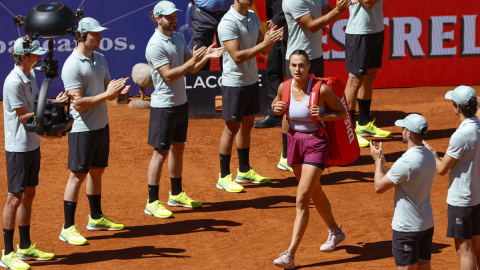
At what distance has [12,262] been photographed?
831 cm

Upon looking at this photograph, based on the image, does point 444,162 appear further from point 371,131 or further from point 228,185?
point 371,131

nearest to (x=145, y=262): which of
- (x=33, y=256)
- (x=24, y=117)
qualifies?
(x=33, y=256)

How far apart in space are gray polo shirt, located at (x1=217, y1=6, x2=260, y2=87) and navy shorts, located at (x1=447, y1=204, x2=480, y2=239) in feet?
13.7

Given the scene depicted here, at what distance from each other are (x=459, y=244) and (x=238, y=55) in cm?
423

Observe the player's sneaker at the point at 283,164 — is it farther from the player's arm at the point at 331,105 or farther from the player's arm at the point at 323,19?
the player's arm at the point at 331,105

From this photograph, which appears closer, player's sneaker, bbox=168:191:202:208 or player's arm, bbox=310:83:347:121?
→ player's arm, bbox=310:83:347:121

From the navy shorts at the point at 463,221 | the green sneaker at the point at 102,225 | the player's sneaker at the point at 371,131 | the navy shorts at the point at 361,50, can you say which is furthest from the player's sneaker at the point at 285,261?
the player's sneaker at the point at 371,131

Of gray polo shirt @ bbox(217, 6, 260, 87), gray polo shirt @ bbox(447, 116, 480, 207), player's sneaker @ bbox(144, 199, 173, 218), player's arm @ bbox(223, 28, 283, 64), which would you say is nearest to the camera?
gray polo shirt @ bbox(447, 116, 480, 207)

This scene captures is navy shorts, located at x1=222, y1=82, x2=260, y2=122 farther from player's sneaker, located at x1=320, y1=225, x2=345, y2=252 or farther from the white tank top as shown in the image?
player's sneaker, located at x1=320, y1=225, x2=345, y2=252

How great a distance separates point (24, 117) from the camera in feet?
26.8

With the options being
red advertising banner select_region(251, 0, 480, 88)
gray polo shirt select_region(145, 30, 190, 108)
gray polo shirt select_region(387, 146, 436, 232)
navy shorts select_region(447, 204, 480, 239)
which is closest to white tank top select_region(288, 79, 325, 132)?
gray polo shirt select_region(387, 146, 436, 232)

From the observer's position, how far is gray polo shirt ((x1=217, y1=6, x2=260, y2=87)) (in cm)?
1050

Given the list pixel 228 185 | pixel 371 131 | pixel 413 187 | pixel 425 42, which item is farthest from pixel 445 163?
pixel 425 42

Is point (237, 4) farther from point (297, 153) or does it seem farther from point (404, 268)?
point (404, 268)
